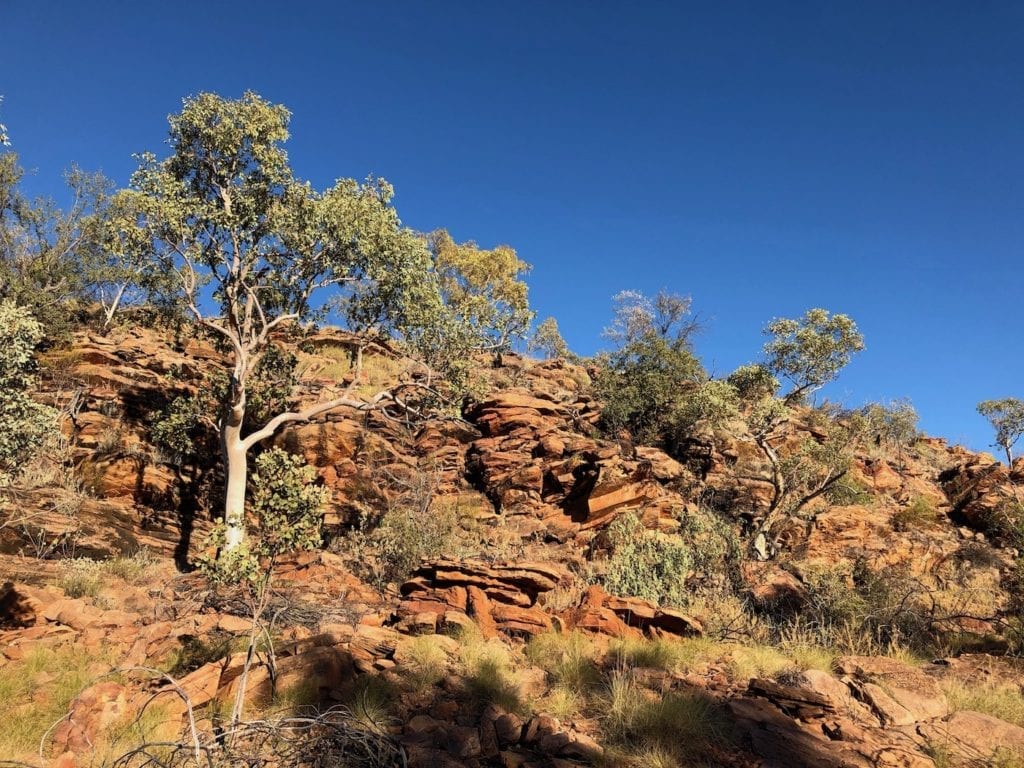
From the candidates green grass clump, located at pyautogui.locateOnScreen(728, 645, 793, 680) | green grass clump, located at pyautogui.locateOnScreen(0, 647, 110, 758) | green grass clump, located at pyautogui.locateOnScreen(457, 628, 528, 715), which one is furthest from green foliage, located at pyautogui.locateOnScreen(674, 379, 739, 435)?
green grass clump, located at pyautogui.locateOnScreen(0, 647, 110, 758)

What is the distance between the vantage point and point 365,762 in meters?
4.37

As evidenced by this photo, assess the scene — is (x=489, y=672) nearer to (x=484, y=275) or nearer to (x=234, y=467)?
(x=234, y=467)

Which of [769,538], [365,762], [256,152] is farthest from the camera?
[769,538]

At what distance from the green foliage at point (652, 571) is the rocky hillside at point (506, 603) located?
0.07m

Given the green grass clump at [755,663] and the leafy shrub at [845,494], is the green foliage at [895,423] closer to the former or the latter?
the leafy shrub at [845,494]

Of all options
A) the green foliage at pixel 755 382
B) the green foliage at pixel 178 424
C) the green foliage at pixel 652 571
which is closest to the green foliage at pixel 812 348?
the green foliage at pixel 755 382

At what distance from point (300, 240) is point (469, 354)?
585 centimetres

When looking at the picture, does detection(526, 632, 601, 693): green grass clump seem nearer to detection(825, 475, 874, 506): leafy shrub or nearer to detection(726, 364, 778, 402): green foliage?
detection(825, 475, 874, 506): leafy shrub

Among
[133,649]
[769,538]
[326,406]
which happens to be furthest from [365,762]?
[769,538]

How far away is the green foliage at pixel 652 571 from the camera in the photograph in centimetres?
1059

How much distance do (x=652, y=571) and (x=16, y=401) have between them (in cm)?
1141

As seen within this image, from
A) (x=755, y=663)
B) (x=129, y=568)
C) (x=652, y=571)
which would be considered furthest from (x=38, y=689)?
(x=652, y=571)

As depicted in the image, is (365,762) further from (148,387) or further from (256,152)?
(148,387)

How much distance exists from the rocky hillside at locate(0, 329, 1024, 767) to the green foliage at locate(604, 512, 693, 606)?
68 millimetres
